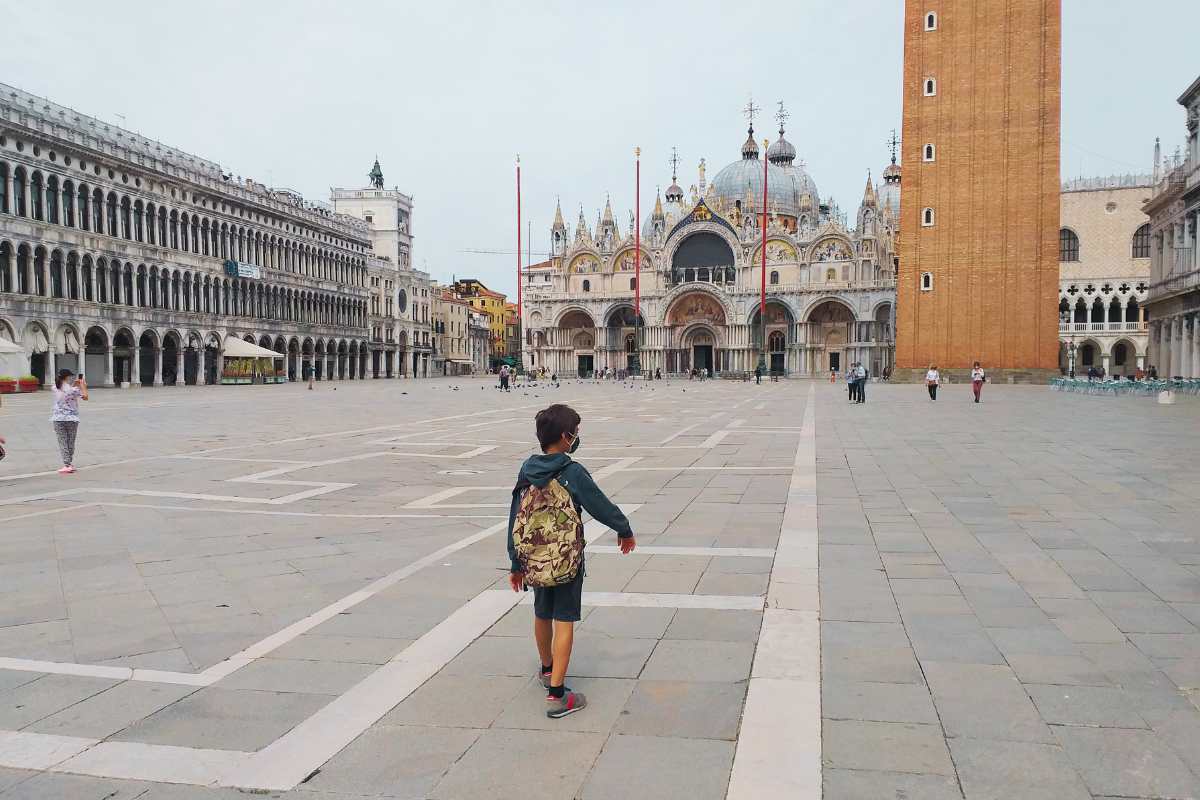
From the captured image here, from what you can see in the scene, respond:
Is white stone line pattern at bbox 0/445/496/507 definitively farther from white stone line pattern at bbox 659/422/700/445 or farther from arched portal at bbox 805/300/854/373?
arched portal at bbox 805/300/854/373

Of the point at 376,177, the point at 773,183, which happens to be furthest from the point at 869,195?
the point at 376,177

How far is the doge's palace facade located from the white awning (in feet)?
4.44

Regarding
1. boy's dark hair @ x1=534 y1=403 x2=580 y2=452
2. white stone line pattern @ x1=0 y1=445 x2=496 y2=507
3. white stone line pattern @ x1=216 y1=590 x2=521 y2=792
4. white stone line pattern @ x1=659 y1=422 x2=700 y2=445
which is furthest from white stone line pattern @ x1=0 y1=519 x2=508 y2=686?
white stone line pattern @ x1=659 y1=422 x2=700 y2=445

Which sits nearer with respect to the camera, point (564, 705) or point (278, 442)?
point (564, 705)

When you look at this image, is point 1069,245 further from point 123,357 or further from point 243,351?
point 123,357

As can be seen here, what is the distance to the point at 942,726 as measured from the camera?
371cm

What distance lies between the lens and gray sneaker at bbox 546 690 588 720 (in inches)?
154

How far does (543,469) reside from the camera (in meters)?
3.97

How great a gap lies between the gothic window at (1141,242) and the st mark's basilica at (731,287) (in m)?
18.0

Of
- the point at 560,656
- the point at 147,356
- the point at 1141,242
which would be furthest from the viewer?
the point at 1141,242

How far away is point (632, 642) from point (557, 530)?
1240 mm

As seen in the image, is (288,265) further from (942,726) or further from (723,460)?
(942,726)

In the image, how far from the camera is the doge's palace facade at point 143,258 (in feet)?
139

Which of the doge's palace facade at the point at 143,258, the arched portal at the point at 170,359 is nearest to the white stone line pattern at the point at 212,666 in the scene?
the doge's palace facade at the point at 143,258
